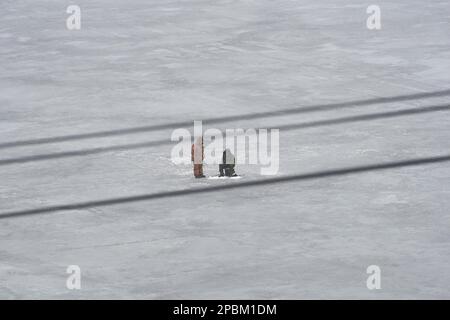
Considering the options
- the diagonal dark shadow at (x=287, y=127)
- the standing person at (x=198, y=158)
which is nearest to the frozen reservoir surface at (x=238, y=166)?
the diagonal dark shadow at (x=287, y=127)

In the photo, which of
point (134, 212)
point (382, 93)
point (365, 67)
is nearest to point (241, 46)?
point (365, 67)

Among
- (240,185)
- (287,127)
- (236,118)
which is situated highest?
(236,118)

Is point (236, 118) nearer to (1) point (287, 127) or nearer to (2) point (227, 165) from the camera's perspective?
(1) point (287, 127)

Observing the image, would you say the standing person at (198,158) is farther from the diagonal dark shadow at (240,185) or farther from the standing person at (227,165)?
the diagonal dark shadow at (240,185)

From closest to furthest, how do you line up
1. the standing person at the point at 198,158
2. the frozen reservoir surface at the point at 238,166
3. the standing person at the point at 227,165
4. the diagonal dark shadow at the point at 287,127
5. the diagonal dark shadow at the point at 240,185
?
the frozen reservoir surface at the point at 238,166 → the diagonal dark shadow at the point at 240,185 → the standing person at the point at 198,158 → the standing person at the point at 227,165 → the diagonal dark shadow at the point at 287,127

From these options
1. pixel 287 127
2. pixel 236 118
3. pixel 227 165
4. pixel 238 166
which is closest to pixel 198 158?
pixel 227 165

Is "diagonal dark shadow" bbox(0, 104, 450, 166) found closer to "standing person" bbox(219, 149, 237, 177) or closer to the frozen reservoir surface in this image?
the frozen reservoir surface
